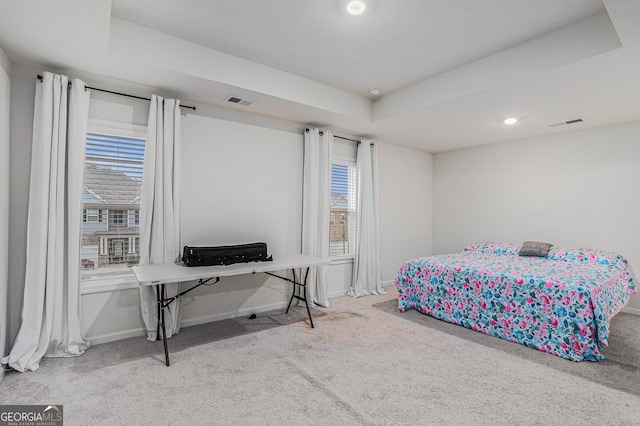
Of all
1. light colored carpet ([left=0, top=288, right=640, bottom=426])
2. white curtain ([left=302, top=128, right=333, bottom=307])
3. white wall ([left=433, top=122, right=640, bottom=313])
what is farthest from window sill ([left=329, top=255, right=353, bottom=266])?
white wall ([left=433, top=122, right=640, bottom=313])

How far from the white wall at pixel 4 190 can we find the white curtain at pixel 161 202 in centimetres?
92

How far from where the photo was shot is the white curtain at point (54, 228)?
8.23ft

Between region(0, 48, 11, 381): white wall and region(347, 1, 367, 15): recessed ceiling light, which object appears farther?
region(0, 48, 11, 381): white wall

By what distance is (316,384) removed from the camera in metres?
2.25

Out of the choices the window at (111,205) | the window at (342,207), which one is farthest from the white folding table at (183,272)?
the window at (342,207)

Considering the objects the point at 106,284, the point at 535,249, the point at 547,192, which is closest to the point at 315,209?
the point at 106,284

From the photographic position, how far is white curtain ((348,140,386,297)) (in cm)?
471

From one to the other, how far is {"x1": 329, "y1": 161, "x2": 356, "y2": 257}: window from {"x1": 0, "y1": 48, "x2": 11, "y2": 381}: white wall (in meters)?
3.38

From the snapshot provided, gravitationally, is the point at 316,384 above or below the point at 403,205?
below

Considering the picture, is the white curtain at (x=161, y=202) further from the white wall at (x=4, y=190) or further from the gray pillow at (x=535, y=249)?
the gray pillow at (x=535, y=249)

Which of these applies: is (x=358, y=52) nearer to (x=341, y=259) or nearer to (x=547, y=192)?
(x=341, y=259)

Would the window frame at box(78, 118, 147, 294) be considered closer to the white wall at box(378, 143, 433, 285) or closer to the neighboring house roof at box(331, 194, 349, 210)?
the neighboring house roof at box(331, 194, 349, 210)

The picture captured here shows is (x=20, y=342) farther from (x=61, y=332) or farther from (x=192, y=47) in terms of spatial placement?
(x=192, y=47)

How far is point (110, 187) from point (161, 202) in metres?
0.49
